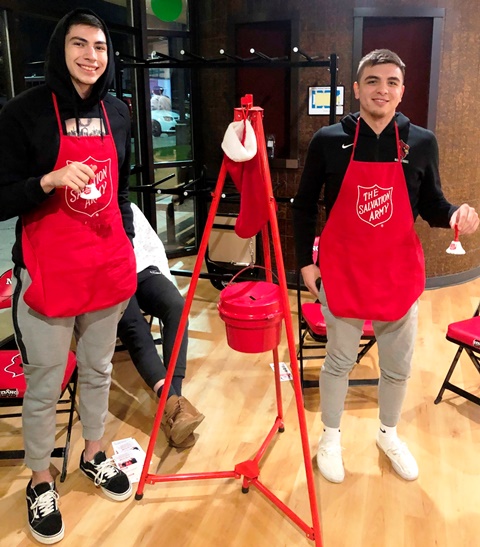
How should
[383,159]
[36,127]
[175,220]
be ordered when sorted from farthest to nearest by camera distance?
1. [175,220]
2. [383,159]
3. [36,127]

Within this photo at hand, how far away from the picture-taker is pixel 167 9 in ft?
14.7

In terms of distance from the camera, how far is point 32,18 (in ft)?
10.9

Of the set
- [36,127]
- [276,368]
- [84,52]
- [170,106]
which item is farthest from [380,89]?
[170,106]

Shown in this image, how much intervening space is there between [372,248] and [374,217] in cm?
11

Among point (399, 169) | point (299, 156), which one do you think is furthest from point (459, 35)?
point (399, 169)

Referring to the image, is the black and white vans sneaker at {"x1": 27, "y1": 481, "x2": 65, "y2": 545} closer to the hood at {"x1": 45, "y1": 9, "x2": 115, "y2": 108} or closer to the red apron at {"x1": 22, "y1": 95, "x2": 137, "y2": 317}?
the red apron at {"x1": 22, "y1": 95, "x2": 137, "y2": 317}

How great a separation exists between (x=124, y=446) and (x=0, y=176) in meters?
1.34

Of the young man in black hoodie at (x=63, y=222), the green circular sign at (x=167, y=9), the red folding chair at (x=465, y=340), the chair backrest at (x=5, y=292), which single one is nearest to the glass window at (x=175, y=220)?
the green circular sign at (x=167, y=9)

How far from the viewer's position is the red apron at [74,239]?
1.73 meters

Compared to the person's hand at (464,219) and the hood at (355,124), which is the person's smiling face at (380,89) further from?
the person's hand at (464,219)

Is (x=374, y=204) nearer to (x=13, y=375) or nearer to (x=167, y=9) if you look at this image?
(x=13, y=375)

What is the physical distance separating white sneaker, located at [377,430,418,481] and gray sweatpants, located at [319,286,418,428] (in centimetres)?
12

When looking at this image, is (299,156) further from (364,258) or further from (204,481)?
(204,481)

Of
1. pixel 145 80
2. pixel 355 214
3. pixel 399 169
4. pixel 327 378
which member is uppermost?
pixel 145 80
